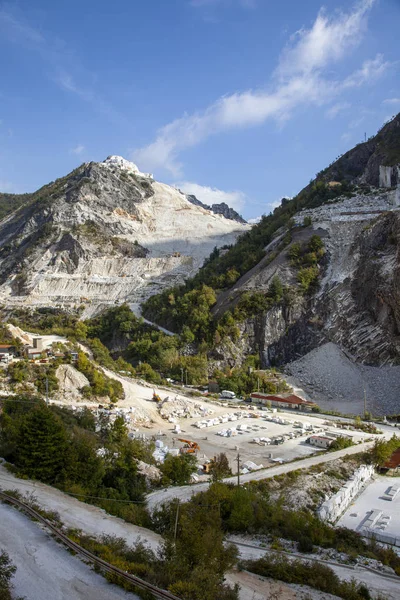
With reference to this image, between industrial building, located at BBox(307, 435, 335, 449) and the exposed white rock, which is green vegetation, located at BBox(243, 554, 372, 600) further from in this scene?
the exposed white rock

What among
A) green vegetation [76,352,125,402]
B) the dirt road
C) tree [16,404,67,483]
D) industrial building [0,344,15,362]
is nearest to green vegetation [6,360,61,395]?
industrial building [0,344,15,362]

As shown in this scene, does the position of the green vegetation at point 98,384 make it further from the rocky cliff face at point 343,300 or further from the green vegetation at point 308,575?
the green vegetation at point 308,575

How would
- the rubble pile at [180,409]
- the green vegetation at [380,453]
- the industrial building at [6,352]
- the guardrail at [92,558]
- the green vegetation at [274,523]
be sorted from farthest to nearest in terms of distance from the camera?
1. the rubble pile at [180,409]
2. the industrial building at [6,352]
3. the green vegetation at [380,453]
4. the green vegetation at [274,523]
5. the guardrail at [92,558]

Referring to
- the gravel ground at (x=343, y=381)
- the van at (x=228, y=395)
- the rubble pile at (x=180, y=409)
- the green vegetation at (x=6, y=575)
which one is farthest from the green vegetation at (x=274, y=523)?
the van at (x=228, y=395)

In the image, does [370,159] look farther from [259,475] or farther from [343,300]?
[259,475]

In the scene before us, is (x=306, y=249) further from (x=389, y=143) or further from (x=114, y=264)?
(x=114, y=264)

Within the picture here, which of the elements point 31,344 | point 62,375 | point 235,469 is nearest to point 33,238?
point 31,344
